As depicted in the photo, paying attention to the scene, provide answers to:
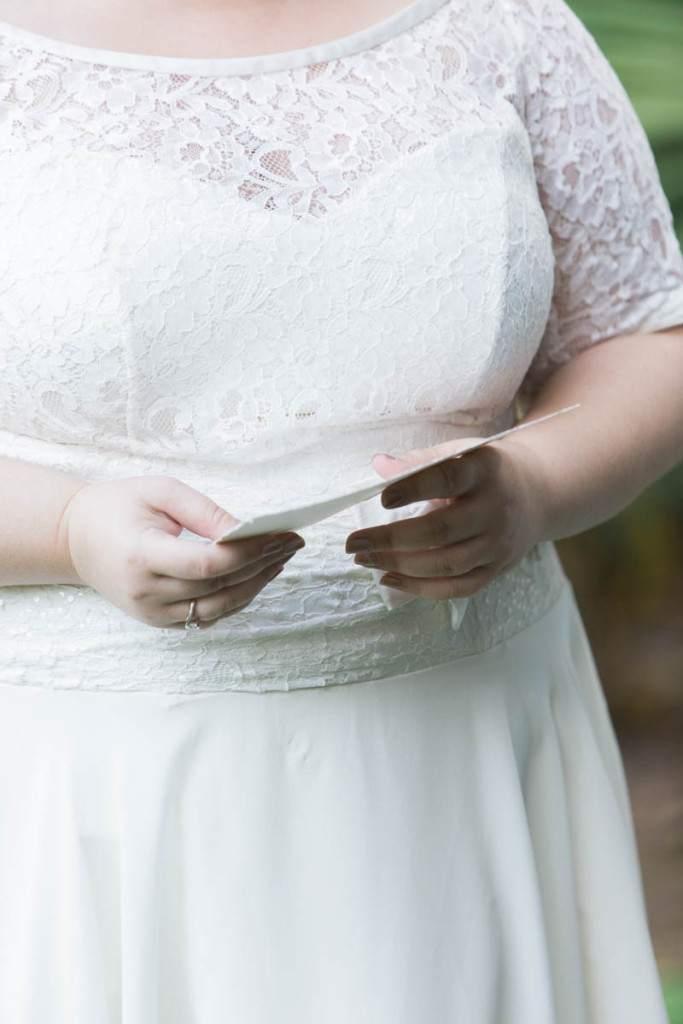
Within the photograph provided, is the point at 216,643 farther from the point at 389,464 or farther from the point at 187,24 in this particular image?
the point at 187,24

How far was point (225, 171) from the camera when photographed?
0.98 m

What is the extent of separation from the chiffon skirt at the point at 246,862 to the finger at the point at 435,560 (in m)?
0.17

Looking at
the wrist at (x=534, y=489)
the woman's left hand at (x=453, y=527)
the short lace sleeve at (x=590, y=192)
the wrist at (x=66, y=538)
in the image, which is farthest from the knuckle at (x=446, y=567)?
the short lace sleeve at (x=590, y=192)

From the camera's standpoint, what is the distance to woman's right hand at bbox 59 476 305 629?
2.72ft

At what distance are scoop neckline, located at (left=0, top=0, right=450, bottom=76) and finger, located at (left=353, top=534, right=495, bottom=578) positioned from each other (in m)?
0.46

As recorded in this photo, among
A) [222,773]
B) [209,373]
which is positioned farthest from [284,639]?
[209,373]

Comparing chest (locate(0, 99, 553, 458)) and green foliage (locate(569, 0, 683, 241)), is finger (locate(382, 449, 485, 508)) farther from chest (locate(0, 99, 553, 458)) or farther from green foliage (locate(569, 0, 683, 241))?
green foliage (locate(569, 0, 683, 241))

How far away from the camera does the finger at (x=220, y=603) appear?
2.88ft

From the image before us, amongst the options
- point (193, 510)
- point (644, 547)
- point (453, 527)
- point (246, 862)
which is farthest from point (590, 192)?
point (644, 547)

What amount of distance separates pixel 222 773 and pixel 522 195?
24.1 inches

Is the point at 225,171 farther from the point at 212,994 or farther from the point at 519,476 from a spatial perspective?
the point at 212,994

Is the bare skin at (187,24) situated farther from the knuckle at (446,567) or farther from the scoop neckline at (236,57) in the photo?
the knuckle at (446,567)

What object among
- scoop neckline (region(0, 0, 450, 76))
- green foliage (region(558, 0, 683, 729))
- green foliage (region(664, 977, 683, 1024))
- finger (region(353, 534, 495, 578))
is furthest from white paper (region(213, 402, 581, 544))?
green foliage (region(664, 977, 683, 1024))

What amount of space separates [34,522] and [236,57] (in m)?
0.46
